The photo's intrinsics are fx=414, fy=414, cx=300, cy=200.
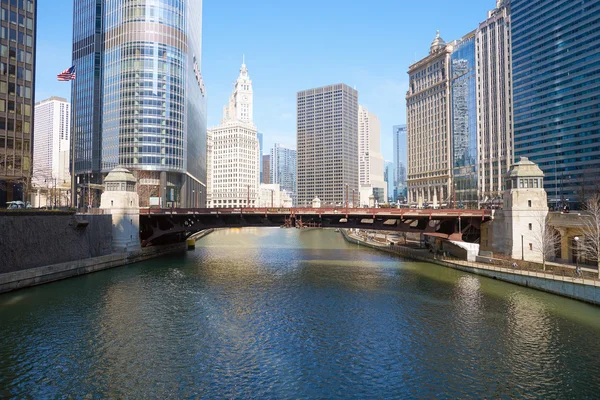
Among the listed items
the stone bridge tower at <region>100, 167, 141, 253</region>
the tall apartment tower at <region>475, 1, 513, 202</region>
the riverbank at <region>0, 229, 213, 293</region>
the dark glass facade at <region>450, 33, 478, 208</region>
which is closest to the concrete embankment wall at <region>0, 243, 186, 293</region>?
the riverbank at <region>0, 229, 213, 293</region>

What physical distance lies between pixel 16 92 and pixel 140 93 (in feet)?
167

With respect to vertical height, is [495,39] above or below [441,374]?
above

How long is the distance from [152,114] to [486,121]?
5424 inches

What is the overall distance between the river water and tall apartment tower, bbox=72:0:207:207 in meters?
79.7

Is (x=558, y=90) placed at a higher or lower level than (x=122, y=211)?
higher

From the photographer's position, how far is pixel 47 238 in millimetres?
54969

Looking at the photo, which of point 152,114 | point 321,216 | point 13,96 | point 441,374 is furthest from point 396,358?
point 152,114

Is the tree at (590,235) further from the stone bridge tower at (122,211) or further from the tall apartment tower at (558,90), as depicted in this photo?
the tall apartment tower at (558,90)

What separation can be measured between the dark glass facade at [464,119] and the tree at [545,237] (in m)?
123

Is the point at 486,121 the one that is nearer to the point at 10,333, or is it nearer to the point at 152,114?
the point at 152,114

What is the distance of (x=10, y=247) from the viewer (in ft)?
158

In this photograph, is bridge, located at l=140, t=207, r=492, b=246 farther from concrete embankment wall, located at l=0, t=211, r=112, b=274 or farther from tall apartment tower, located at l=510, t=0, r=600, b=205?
tall apartment tower, located at l=510, t=0, r=600, b=205

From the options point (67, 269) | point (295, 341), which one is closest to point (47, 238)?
point (67, 269)

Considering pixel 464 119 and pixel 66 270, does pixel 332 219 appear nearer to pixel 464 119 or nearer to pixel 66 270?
pixel 66 270
